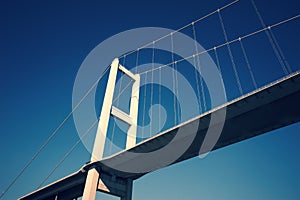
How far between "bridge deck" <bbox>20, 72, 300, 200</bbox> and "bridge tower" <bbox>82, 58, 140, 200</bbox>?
0.55 meters

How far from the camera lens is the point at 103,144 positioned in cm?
1561

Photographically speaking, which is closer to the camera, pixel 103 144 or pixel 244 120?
pixel 244 120

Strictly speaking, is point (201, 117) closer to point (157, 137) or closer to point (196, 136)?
point (196, 136)

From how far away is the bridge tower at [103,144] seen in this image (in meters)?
15.2

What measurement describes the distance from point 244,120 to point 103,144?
28.3ft

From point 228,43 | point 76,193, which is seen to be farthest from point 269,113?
point 76,193

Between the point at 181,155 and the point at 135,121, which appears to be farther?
the point at 135,121

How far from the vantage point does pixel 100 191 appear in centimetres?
1560

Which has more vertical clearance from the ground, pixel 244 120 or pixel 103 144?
pixel 103 144

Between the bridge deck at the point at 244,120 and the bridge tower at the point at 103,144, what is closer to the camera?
the bridge deck at the point at 244,120

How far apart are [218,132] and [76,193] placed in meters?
14.7

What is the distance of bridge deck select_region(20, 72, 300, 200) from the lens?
10.4 meters

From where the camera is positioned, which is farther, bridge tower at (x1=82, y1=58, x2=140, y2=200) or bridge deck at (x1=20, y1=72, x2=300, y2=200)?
bridge tower at (x1=82, y1=58, x2=140, y2=200)

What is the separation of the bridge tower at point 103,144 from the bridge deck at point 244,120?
0.55 metres
